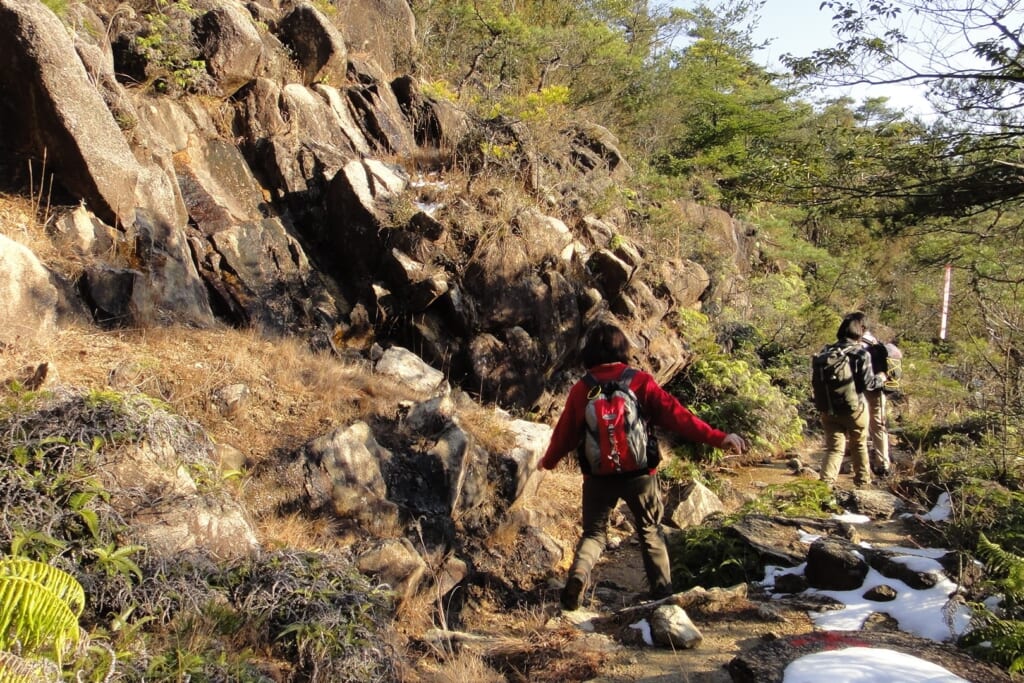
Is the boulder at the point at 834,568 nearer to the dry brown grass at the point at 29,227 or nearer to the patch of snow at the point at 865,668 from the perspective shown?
the patch of snow at the point at 865,668

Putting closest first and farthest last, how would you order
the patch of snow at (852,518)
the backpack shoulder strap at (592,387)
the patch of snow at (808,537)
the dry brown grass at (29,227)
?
the backpack shoulder strap at (592,387) → the patch of snow at (808,537) → the dry brown grass at (29,227) → the patch of snow at (852,518)

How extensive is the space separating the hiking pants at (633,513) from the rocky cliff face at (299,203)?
12.5 ft

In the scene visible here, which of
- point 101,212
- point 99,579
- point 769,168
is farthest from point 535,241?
point 99,579

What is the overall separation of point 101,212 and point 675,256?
8779 mm

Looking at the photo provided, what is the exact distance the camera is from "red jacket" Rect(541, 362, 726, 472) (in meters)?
4.88

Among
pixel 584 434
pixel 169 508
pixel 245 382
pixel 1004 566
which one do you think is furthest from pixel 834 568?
pixel 245 382

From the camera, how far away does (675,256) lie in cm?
1271

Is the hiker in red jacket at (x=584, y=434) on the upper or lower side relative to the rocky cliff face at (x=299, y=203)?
lower

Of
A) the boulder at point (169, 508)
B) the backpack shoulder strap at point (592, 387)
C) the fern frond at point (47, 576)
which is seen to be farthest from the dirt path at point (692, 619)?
the fern frond at point (47, 576)

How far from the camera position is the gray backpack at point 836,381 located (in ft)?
24.4

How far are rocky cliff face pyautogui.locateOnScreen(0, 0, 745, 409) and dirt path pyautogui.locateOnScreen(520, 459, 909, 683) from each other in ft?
8.32

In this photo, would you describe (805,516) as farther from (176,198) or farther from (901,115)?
(176,198)

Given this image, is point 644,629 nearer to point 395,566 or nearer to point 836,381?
point 395,566

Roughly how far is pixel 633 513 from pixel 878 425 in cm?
520
